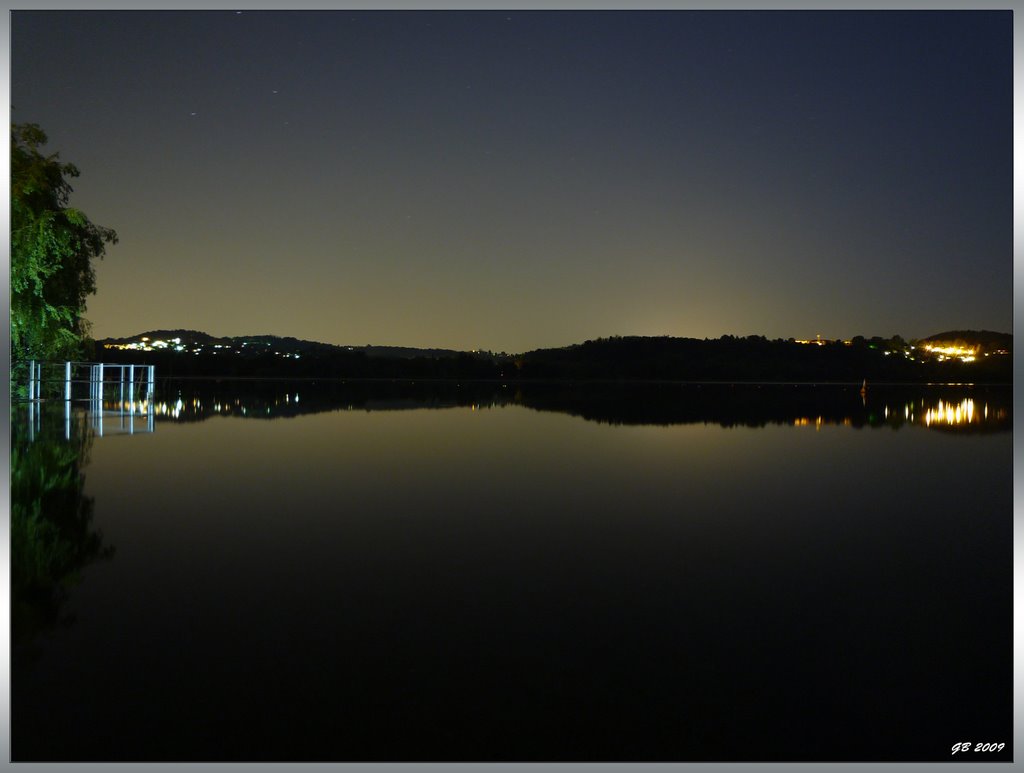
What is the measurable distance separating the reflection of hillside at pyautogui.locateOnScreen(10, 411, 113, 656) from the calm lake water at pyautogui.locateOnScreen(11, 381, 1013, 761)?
0.06 feet

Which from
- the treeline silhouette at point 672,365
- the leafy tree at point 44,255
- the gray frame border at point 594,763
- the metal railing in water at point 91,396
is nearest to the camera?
the gray frame border at point 594,763

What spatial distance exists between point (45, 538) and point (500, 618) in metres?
2.33

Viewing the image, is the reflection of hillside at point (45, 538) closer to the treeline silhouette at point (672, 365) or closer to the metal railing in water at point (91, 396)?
the metal railing in water at point (91, 396)

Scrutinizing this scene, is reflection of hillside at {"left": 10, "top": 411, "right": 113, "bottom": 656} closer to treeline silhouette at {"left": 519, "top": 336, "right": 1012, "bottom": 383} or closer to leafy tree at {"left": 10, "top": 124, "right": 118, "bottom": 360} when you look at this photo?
leafy tree at {"left": 10, "top": 124, "right": 118, "bottom": 360}

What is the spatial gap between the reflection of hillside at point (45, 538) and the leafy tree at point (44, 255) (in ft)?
22.6

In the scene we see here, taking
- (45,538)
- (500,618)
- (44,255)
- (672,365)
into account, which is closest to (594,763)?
(500,618)

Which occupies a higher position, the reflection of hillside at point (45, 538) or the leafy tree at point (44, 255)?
the leafy tree at point (44, 255)

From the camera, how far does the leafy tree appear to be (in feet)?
41.9

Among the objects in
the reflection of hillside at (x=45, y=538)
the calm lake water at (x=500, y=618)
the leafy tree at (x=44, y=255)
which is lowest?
the calm lake water at (x=500, y=618)

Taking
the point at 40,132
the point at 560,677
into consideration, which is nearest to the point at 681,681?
the point at 560,677

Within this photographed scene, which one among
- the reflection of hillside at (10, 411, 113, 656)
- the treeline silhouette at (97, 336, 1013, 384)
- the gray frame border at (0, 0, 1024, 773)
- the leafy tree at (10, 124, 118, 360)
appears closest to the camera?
the gray frame border at (0, 0, 1024, 773)

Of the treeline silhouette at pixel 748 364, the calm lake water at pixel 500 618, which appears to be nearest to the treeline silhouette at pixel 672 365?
the treeline silhouette at pixel 748 364

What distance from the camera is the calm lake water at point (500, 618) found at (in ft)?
6.52

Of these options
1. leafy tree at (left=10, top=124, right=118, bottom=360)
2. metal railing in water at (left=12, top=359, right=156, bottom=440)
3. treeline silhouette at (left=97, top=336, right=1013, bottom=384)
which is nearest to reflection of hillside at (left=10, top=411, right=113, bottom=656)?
metal railing in water at (left=12, top=359, right=156, bottom=440)
